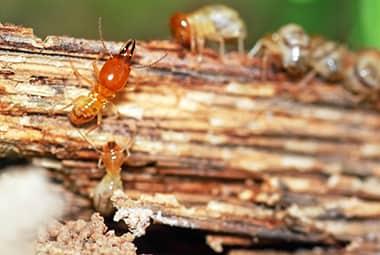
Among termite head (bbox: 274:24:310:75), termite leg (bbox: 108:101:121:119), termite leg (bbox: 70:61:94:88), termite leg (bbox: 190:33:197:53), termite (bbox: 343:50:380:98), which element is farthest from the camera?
termite (bbox: 343:50:380:98)

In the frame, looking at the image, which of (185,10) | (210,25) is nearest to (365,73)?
(210,25)

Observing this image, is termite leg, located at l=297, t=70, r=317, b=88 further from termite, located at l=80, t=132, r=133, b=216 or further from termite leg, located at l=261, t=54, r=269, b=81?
termite, located at l=80, t=132, r=133, b=216

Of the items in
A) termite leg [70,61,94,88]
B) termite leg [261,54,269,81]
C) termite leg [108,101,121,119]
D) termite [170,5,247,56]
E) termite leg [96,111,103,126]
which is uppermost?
termite [170,5,247,56]

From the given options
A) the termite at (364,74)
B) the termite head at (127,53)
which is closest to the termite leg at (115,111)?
the termite head at (127,53)

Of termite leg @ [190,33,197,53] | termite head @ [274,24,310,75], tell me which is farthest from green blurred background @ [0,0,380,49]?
termite leg @ [190,33,197,53]

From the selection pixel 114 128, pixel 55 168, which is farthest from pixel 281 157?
pixel 55 168
